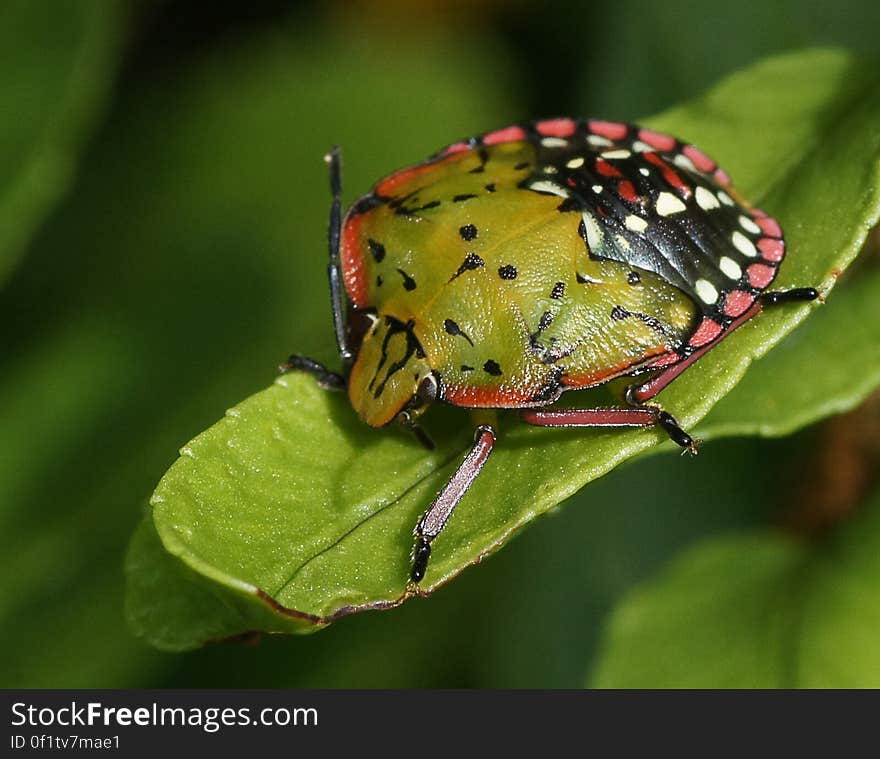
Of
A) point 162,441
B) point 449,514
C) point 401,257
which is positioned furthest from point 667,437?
point 162,441

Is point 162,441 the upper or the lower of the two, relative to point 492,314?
lower

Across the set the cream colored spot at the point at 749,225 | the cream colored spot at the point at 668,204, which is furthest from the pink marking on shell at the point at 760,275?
the cream colored spot at the point at 668,204

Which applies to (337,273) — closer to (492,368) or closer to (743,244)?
(492,368)

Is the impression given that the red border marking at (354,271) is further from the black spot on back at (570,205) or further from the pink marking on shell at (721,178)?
the pink marking on shell at (721,178)

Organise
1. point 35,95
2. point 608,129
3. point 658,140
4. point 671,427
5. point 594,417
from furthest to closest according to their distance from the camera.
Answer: point 35,95 < point 608,129 < point 658,140 < point 594,417 < point 671,427

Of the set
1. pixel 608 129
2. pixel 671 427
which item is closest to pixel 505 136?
pixel 608 129

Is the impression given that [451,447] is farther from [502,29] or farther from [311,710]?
[502,29]

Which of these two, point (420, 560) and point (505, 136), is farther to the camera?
point (505, 136)
